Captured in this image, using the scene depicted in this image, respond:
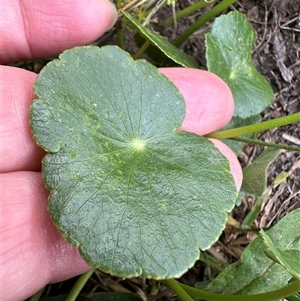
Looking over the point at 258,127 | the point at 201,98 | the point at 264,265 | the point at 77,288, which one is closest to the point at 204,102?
the point at 201,98

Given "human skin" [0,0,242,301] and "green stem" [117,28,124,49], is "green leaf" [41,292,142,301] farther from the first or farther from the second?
"green stem" [117,28,124,49]

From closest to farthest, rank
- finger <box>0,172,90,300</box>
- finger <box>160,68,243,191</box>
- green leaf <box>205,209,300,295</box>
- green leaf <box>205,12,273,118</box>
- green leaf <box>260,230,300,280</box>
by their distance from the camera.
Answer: green leaf <box>260,230,300,280</box>, finger <box>0,172,90,300</box>, green leaf <box>205,209,300,295</box>, finger <box>160,68,243,191</box>, green leaf <box>205,12,273,118</box>

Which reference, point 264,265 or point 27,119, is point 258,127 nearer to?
point 264,265

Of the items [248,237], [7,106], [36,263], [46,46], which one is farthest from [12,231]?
[248,237]

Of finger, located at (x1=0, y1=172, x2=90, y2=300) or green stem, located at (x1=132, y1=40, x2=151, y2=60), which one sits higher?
green stem, located at (x1=132, y1=40, x2=151, y2=60)

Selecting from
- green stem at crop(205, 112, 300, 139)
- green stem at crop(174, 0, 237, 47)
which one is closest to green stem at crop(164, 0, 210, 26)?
green stem at crop(174, 0, 237, 47)

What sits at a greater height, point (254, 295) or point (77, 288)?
point (254, 295)
